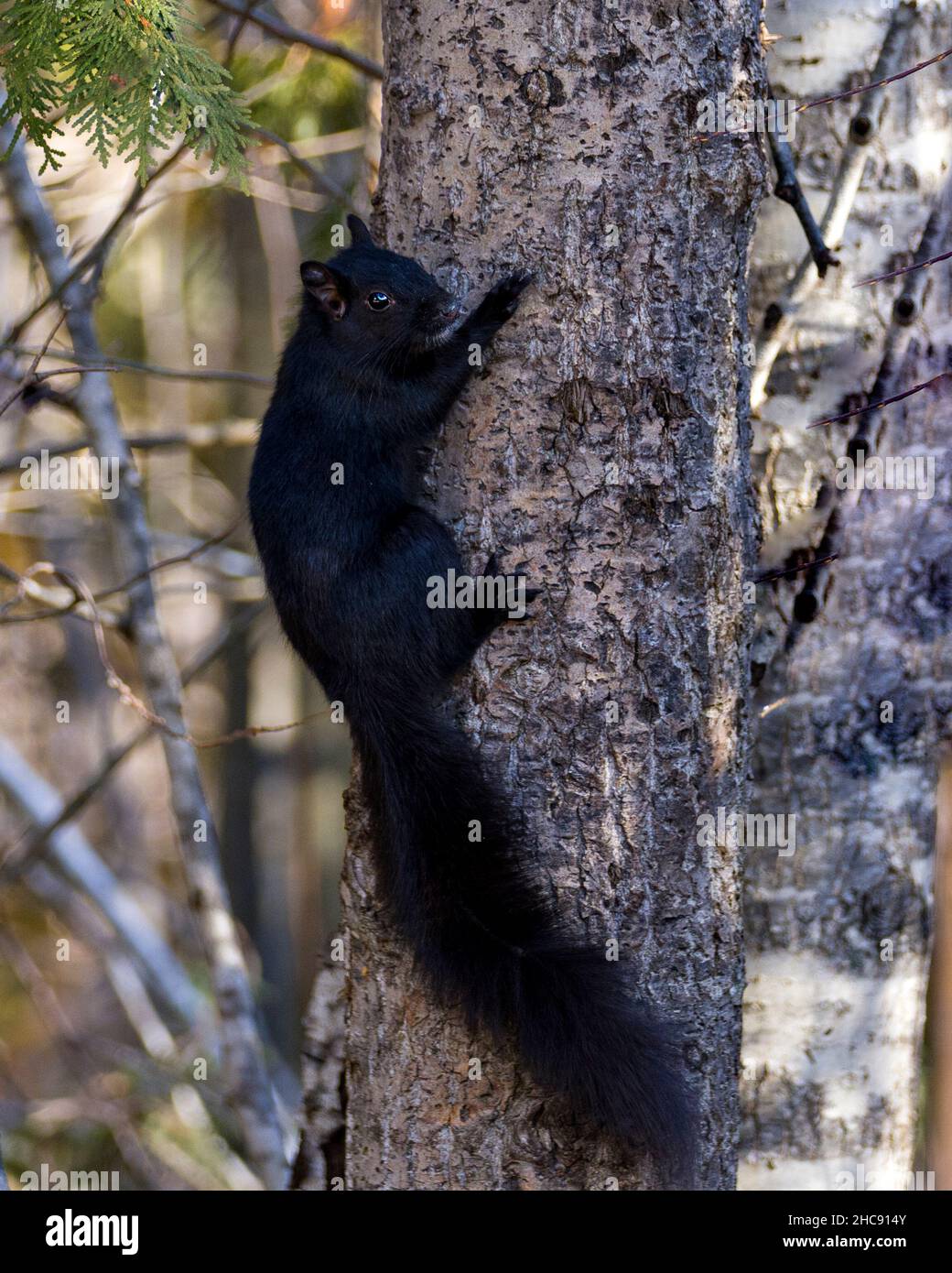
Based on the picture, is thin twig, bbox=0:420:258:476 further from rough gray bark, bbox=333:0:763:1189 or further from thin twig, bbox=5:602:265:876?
rough gray bark, bbox=333:0:763:1189

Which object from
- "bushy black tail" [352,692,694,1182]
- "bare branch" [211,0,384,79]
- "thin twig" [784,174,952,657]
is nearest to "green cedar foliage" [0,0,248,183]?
"bushy black tail" [352,692,694,1182]

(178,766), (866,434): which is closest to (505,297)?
(866,434)

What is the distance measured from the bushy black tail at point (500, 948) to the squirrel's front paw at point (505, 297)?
0.83 meters

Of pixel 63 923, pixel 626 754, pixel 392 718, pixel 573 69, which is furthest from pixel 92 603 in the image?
pixel 63 923

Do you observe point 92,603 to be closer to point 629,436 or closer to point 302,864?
point 629,436

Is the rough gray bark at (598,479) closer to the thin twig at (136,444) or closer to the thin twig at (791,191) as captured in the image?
the thin twig at (791,191)

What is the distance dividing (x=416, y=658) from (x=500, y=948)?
627mm

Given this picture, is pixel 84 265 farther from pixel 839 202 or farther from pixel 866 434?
pixel 866 434

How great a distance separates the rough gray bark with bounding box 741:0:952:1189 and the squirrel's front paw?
1.31 meters

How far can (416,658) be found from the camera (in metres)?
2.52

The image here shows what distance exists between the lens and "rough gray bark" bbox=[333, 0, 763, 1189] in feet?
7.44

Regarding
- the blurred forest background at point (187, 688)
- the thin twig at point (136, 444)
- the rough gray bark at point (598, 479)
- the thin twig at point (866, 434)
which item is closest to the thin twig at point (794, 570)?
the thin twig at point (866, 434)

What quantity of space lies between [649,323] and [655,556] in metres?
0.46

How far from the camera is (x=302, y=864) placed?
33.0 feet
